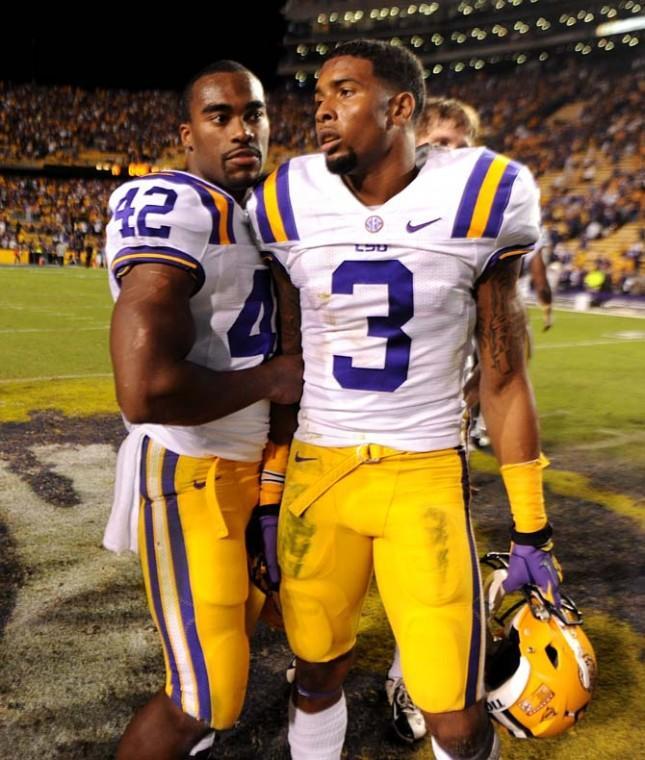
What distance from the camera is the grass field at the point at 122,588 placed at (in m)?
2.29

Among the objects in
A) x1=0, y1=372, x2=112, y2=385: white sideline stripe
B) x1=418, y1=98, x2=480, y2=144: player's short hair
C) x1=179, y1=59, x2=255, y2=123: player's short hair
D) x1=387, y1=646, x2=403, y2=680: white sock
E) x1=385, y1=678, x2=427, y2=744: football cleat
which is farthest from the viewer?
x1=0, y1=372, x2=112, y2=385: white sideline stripe

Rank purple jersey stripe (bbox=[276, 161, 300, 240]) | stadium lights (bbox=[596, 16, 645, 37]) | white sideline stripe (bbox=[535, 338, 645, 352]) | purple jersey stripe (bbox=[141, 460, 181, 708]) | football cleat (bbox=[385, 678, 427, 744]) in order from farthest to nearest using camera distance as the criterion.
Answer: stadium lights (bbox=[596, 16, 645, 37]) → white sideline stripe (bbox=[535, 338, 645, 352]) → football cleat (bbox=[385, 678, 427, 744]) → purple jersey stripe (bbox=[276, 161, 300, 240]) → purple jersey stripe (bbox=[141, 460, 181, 708])

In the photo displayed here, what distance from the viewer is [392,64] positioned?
1864 mm

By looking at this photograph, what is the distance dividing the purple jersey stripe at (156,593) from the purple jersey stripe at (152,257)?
1.68ft

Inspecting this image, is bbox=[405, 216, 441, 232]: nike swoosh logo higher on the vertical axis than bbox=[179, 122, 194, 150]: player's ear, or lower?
lower

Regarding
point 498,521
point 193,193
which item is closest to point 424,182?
point 193,193

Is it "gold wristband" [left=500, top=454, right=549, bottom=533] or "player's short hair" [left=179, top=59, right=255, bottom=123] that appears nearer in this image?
"gold wristband" [left=500, top=454, right=549, bottom=533]

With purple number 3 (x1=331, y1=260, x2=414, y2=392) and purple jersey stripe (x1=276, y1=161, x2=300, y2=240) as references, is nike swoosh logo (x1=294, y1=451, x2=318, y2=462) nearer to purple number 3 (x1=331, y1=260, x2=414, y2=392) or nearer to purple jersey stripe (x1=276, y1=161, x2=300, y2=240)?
purple number 3 (x1=331, y1=260, x2=414, y2=392)

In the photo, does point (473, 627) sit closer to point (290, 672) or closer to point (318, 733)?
point (318, 733)

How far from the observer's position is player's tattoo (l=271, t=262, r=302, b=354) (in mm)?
1950

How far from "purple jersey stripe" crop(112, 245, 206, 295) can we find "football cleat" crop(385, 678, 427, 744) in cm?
140

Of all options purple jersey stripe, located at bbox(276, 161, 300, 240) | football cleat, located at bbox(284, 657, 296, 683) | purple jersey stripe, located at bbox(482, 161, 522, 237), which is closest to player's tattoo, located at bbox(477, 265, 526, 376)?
purple jersey stripe, located at bbox(482, 161, 522, 237)

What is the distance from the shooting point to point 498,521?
13.3 ft

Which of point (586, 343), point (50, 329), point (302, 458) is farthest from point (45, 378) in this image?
point (586, 343)
